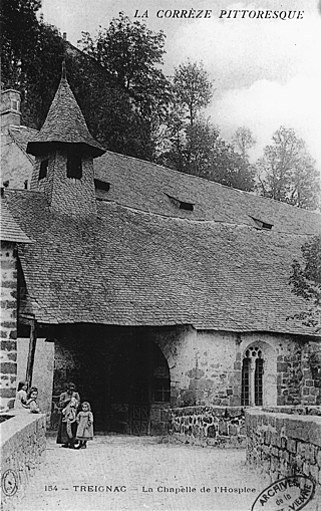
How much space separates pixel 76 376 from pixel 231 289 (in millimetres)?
4418

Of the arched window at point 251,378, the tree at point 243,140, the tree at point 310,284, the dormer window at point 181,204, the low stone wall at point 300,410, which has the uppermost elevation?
the dormer window at point 181,204

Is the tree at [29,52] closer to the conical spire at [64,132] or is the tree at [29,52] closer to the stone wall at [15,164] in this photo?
the conical spire at [64,132]

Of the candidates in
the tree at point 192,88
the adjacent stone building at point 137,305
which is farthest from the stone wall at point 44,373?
the tree at point 192,88

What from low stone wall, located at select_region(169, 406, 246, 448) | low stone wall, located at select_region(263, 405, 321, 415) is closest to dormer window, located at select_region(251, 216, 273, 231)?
low stone wall, located at select_region(169, 406, 246, 448)

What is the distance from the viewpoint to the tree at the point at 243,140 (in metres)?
15.9

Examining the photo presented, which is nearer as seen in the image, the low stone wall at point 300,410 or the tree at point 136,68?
the tree at point 136,68

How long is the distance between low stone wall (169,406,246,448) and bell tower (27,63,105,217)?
21.1ft

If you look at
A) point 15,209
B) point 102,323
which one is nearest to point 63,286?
point 102,323

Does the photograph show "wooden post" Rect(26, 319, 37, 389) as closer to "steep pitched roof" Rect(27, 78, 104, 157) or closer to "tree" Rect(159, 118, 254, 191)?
"tree" Rect(159, 118, 254, 191)

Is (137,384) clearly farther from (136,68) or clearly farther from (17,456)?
(17,456)

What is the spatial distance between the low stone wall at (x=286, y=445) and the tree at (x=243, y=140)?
7.10 meters

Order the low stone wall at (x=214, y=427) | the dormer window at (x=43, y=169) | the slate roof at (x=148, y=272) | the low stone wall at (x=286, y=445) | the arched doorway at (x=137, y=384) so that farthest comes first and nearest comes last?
the dormer window at (x=43, y=169), the arched doorway at (x=137, y=384), the slate roof at (x=148, y=272), the low stone wall at (x=214, y=427), the low stone wall at (x=286, y=445)

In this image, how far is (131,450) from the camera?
13148mm

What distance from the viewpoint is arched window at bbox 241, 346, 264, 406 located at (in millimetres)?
18406
